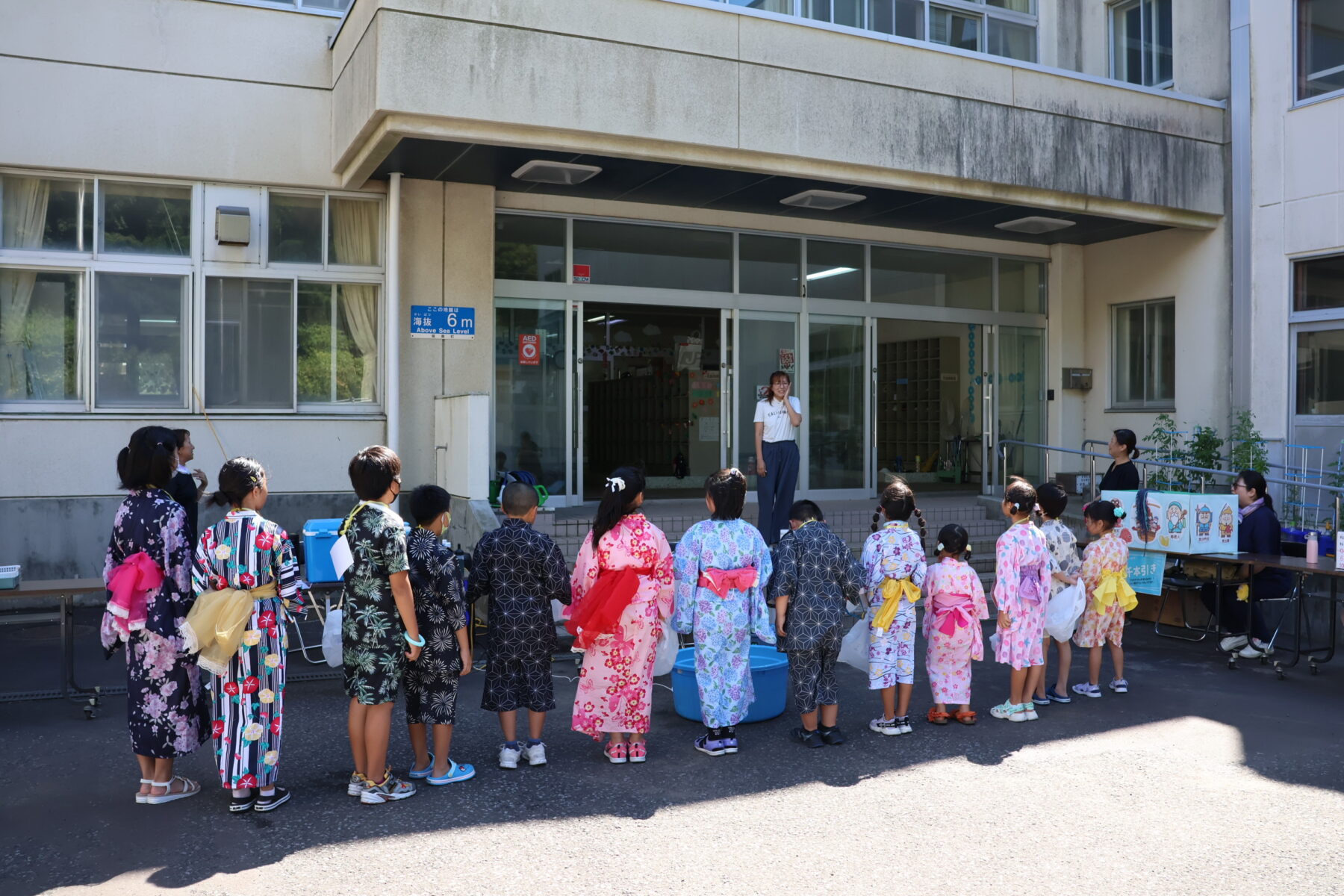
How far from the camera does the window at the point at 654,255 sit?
1127 centimetres

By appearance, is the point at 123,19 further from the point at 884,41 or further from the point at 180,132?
the point at 884,41

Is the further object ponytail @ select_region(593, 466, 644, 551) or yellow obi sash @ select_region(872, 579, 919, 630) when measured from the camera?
yellow obi sash @ select_region(872, 579, 919, 630)

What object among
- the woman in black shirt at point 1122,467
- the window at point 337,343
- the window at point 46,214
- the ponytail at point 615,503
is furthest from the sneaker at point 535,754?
the window at point 46,214

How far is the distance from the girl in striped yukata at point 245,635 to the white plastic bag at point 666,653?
194cm

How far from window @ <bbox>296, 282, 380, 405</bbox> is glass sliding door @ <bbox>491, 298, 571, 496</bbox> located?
4.10 ft

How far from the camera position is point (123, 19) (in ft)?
30.9

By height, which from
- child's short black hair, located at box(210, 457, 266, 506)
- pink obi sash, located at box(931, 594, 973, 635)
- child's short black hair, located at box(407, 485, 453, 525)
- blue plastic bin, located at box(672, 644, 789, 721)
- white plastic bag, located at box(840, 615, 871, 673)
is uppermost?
child's short black hair, located at box(210, 457, 266, 506)

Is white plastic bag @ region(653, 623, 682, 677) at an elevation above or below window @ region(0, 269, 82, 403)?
below

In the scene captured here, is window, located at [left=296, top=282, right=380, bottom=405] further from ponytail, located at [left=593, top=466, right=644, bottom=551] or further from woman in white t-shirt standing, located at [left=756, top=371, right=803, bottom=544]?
ponytail, located at [left=593, top=466, right=644, bottom=551]

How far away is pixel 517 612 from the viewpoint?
521 centimetres

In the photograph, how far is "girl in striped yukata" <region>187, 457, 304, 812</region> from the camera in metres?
4.52

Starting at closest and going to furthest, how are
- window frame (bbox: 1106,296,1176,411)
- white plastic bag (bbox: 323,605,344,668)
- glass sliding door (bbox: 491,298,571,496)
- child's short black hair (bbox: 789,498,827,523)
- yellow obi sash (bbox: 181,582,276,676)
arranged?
yellow obi sash (bbox: 181,582,276,676) < white plastic bag (bbox: 323,605,344,668) < child's short black hair (bbox: 789,498,827,523) < glass sliding door (bbox: 491,298,571,496) < window frame (bbox: 1106,296,1176,411)

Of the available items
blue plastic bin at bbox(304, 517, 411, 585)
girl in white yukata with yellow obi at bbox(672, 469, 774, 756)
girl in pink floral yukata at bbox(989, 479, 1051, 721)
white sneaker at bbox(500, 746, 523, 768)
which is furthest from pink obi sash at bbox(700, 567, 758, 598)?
blue plastic bin at bbox(304, 517, 411, 585)

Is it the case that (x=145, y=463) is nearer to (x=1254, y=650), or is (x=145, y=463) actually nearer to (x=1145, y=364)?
(x=1254, y=650)
